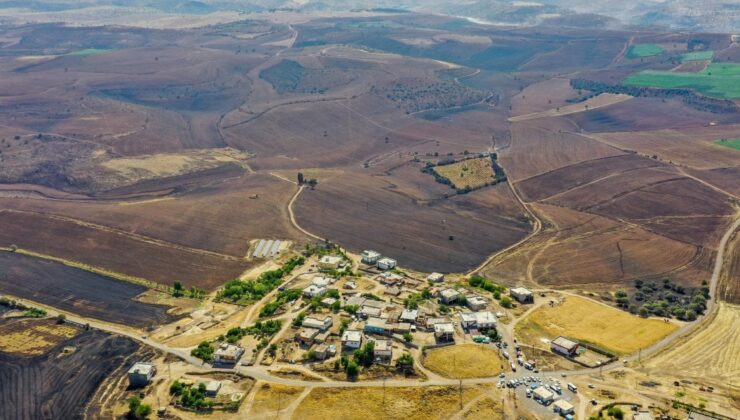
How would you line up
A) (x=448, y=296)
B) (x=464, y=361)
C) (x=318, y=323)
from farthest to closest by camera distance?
1. (x=448, y=296)
2. (x=318, y=323)
3. (x=464, y=361)

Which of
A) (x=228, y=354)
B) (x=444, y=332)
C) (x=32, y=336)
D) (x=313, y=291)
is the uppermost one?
(x=444, y=332)

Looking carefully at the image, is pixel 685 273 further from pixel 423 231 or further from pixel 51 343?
pixel 51 343

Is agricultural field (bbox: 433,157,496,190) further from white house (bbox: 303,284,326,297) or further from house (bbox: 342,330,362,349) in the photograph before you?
house (bbox: 342,330,362,349)

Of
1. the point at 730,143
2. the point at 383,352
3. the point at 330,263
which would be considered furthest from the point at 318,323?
the point at 730,143

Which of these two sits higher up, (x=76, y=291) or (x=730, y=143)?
(x=730, y=143)

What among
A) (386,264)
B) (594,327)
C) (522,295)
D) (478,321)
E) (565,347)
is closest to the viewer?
(565,347)

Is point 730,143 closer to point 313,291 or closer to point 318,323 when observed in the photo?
point 313,291
